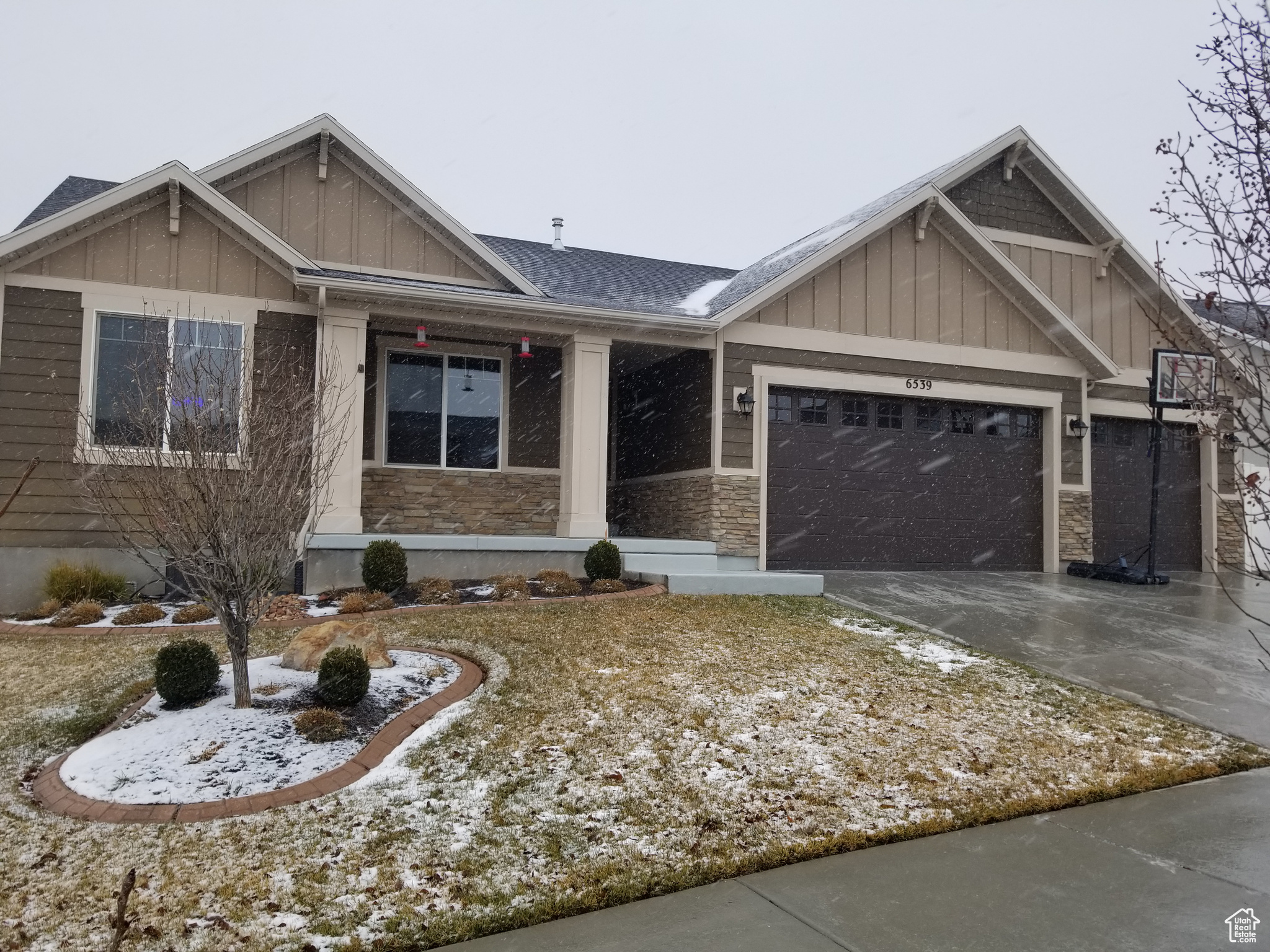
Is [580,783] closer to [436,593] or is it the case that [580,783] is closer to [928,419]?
[436,593]

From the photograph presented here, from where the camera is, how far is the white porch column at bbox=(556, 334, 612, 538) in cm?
1127

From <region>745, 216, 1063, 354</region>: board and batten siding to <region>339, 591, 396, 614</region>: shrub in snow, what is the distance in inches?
241

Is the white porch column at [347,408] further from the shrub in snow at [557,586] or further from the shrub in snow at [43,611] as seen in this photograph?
the shrub in snow at [43,611]

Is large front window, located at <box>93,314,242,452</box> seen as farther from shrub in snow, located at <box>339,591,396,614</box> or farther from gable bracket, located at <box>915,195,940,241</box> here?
gable bracket, located at <box>915,195,940,241</box>

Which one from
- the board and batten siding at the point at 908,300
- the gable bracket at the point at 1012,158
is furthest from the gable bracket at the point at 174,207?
the gable bracket at the point at 1012,158

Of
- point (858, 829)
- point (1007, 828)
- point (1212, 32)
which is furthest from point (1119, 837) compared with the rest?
point (1212, 32)

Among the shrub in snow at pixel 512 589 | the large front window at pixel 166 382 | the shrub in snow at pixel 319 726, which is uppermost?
the large front window at pixel 166 382

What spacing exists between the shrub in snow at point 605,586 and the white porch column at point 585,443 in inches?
57.3

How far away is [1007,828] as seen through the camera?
448 centimetres

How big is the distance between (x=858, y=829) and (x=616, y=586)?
550cm

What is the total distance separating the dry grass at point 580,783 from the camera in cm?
364

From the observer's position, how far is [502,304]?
10.8 meters

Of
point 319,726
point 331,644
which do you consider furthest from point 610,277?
point 319,726

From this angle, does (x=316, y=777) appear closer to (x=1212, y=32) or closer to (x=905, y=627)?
(x=1212, y=32)
